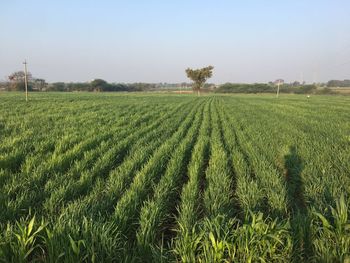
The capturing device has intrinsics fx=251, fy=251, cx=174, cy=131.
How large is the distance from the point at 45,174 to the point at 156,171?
2194 mm

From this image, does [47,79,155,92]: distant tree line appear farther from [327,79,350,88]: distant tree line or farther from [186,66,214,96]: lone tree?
[327,79,350,88]: distant tree line

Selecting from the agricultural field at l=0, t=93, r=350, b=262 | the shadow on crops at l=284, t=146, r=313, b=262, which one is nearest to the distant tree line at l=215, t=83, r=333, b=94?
the shadow on crops at l=284, t=146, r=313, b=262

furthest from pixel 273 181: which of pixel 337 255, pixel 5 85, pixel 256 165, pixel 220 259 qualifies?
pixel 5 85

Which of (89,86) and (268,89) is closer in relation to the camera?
(268,89)

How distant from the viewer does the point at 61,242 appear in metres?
2.48

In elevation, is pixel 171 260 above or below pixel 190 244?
below

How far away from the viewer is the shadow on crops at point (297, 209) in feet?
8.82

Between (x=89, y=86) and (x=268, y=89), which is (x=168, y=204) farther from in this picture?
(x=89, y=86)

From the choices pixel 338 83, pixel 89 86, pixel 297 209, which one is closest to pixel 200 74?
pixel 89 86

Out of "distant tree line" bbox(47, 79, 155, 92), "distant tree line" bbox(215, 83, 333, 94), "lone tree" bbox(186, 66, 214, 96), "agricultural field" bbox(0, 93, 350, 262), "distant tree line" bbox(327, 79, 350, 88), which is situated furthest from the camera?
"distant tree line" bbox(327, 79, 350, 88)

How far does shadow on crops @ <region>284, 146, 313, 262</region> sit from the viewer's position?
2689 millimetres

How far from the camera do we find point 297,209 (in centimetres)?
385

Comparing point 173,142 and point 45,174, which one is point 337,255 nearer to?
point 45,174

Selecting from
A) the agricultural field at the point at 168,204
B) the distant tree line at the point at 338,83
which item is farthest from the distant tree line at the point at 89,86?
the agricultural field at the point at 168,204
